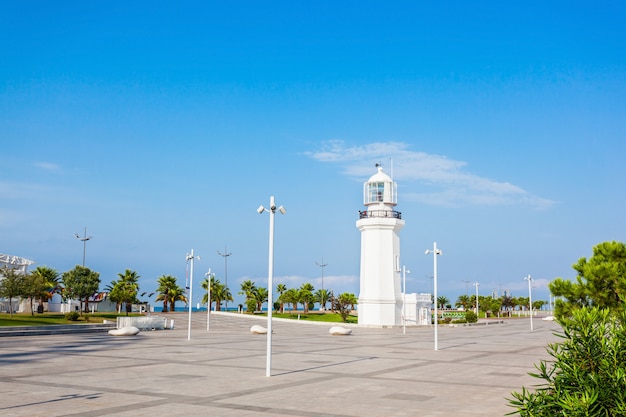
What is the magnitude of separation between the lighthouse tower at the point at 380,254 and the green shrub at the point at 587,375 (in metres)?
56.3

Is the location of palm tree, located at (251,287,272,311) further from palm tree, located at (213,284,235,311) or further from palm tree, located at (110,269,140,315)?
palm tree, located at (110,269,140,315)

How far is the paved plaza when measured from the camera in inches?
567

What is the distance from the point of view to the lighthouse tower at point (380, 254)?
2496 inches

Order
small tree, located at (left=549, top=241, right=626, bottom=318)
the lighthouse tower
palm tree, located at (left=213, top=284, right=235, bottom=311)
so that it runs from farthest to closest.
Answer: palm tree, located at (left=213, top=284, right=235, bottom=311) → the lighthouse tower → small tree, located at (left=549, top=241, right=626, bottom=318)

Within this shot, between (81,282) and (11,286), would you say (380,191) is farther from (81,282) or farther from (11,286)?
(11,286)

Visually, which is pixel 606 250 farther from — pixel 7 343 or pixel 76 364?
pixel 7 343

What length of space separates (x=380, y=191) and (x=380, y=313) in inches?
→ 544

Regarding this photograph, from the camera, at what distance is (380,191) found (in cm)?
6569

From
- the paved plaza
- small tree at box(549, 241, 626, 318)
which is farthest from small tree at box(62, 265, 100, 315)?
small tree at box(549, 241, 626, 318)

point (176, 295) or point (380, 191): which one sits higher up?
point (380, 191)

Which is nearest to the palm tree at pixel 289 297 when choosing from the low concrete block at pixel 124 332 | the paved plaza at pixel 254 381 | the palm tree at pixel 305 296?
the palm tree at pixel 305 296

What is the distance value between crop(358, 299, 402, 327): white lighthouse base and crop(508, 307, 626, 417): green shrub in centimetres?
5609

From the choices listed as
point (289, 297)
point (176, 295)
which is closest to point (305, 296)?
point (289, 297)

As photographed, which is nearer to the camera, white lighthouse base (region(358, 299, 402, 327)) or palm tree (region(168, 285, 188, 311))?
white lighthouse base (region(358, 299, 402, 327))
